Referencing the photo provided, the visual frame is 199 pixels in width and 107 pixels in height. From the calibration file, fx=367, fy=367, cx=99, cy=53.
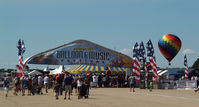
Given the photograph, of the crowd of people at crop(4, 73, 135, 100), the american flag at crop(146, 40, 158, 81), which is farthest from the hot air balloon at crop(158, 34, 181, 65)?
the american flag at crop(146, 40, 158, 81)

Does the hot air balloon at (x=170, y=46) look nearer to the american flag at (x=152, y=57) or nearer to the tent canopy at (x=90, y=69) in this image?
the tent canopy at (x=90, y=69)

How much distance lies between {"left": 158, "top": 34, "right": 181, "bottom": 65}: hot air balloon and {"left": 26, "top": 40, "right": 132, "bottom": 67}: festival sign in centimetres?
816

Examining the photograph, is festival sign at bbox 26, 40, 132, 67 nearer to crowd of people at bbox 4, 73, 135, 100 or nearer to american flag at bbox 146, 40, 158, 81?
crowd of people at bbox 4, 73, 135, 100

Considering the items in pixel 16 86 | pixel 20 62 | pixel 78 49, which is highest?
pixel 78 49

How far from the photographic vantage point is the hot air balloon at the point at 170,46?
5281cm

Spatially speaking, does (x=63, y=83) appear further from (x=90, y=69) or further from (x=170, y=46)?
(x=170, y=46)

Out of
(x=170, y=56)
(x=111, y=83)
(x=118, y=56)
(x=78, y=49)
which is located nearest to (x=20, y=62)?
(x=111, y=83)

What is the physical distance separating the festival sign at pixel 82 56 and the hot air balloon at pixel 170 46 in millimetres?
8159

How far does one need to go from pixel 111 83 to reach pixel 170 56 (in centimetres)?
1566

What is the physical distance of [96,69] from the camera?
46312 millimetres

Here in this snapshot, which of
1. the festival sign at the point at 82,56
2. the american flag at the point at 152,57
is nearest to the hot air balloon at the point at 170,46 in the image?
the festival sign at the point at 82,56

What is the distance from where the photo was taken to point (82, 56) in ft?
154

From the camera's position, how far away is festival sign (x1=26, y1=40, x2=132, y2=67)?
45.5m

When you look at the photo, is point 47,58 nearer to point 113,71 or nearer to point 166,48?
point 113,71
